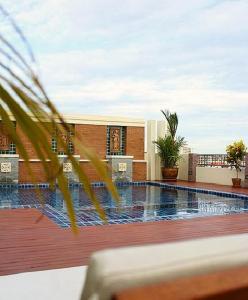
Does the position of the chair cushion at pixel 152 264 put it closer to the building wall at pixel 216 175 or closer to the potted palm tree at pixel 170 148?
the building wall at pixel 216 175

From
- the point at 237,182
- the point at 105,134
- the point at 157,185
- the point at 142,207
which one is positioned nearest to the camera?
the point at 142,207

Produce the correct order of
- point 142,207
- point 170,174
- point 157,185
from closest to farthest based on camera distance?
point 142,207 → point 157,185 → point 170,174

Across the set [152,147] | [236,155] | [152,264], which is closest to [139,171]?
[152,147]

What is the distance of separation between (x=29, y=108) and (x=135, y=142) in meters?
14.8

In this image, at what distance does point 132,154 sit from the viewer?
15.6 meters

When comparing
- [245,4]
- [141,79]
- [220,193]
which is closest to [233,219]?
[220,193]

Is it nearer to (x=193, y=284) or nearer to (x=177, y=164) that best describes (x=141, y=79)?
(x=177, y=164)

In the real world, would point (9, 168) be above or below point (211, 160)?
A: below

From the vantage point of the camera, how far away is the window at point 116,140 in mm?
15297

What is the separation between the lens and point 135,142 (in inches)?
618

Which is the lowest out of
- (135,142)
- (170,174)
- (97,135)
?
(170,174)

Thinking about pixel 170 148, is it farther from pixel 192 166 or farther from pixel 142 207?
pixel 142 207

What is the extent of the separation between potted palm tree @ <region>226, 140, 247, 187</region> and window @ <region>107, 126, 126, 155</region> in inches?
174

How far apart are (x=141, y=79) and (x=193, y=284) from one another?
15.9 m
